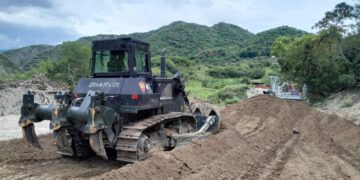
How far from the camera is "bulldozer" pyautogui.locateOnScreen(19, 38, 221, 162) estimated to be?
7945 mm

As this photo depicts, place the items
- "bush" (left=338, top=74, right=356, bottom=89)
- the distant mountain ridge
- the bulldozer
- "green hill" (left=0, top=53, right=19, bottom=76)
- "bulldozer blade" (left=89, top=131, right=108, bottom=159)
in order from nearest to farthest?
"bulldozer blade" (left=89, top=131, right=108, bottom=159), the bulldozer, "bush" (left=338, top=74, right=356, bottom=89), "green hill" (left=0, top=53, right=19, bottom=76), the distant mountain ridge

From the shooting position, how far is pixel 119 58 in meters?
9.42

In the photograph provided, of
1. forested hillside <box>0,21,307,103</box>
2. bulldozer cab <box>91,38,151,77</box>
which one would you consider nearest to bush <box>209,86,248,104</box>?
forested hillside <box>0,21,307,103</box>

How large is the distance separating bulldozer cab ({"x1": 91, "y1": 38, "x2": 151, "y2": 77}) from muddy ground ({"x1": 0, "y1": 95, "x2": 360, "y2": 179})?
6.78 ft

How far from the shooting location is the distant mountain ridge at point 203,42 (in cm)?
7144

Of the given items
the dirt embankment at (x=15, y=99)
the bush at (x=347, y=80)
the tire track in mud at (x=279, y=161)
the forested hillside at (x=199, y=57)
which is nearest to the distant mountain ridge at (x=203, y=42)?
the forested hillside at (x=199, y=57)

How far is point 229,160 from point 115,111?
108 inches

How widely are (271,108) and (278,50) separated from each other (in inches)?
747

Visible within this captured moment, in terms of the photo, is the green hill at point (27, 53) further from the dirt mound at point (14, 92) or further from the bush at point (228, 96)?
the dirt mound at point (14, 92)

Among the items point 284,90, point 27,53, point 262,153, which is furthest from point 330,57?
point 27,53

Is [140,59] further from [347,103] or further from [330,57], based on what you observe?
[330,57]

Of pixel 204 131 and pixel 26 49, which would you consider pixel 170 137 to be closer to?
pixel 204 131

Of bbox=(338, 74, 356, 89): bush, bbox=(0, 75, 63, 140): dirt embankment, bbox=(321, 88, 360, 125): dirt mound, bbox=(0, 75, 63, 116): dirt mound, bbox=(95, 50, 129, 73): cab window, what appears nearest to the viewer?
bbox=(95, 50, 129, 73): cab window

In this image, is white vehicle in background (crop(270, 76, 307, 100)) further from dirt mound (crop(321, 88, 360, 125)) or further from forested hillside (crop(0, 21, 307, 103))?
forested hillside (crop(0, 21, 307, 103))
